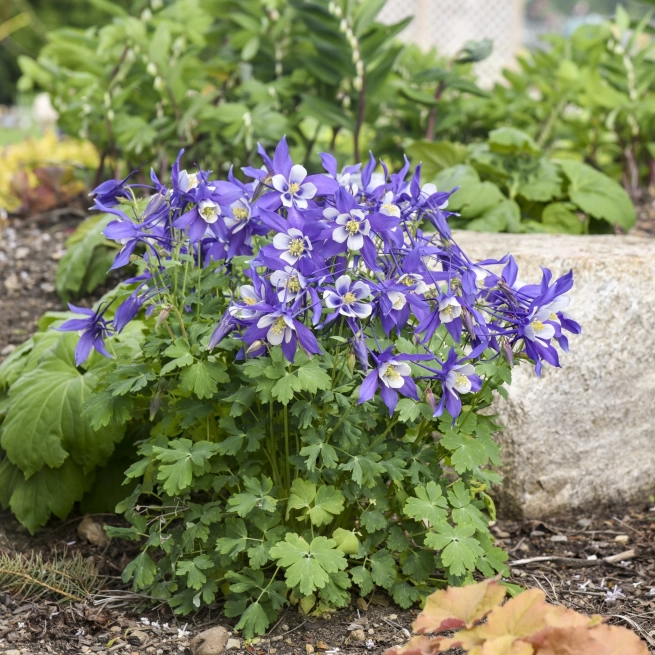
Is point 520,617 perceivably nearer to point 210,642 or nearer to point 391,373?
point 391,373

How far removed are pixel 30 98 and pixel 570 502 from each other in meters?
14.8

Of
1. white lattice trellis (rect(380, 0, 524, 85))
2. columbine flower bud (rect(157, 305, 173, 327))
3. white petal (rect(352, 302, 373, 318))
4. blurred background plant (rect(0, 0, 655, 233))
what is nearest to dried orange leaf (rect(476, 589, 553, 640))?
white petal (rect(352, 302, 373, 318))

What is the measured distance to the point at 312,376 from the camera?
1.76 metres

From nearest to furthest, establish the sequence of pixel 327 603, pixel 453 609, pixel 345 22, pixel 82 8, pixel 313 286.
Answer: pixel 453 609
pixel 313 286
pixel 327 603
pixel 345 22
pixel 82 8

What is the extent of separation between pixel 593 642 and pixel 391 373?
0.63m

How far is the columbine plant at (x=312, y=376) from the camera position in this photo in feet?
5.89

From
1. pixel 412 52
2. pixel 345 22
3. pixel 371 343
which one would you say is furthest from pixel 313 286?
pixel 412 52

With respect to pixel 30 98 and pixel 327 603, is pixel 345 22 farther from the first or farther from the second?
pixel 30 98

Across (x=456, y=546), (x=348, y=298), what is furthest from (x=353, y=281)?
(x=456, y=546)

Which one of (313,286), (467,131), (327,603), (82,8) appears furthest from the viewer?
(82,8)

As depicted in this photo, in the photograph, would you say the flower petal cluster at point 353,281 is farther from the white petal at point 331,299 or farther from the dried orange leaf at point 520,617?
the dried orange leaf at point 520,617

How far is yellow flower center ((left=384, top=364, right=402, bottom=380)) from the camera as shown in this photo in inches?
69.9

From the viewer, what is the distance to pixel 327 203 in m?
1.92

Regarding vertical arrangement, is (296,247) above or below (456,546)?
above
